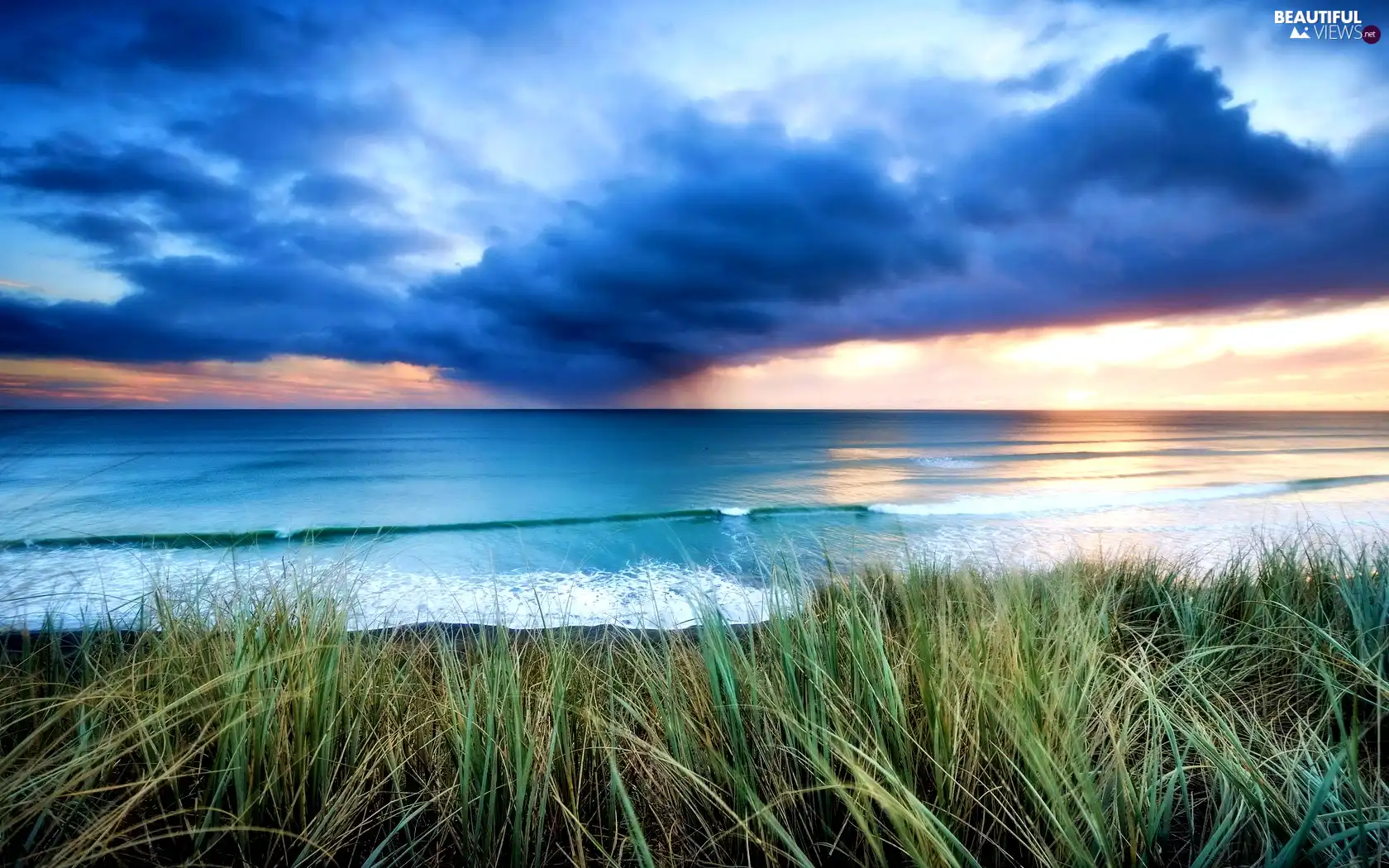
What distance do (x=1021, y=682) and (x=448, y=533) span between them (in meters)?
14.9

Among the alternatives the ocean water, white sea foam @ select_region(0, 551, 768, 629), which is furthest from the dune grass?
white sea foam @ select_region(0, 551, 768, 629)

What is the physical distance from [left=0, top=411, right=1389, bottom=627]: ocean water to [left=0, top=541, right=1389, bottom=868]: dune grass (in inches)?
31.7

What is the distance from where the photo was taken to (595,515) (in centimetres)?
1728

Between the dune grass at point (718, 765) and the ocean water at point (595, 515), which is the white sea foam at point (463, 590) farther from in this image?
the dune grass at point (718, 765)

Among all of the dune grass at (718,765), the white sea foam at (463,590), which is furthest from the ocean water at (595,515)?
the dune grass at (718,765)

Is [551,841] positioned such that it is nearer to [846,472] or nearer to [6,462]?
[6,462]

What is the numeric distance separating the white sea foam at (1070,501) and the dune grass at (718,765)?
49.0ft

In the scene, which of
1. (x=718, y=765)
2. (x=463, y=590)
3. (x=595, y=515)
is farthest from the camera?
(x=595, y=515)

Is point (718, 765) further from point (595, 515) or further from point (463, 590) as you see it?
point (595, 515)

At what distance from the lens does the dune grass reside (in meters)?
1.56

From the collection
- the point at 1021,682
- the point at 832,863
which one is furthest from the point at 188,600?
the point at 1021,682

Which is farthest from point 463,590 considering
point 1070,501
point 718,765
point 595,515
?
point 1070,501

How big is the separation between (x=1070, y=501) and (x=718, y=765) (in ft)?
65.3

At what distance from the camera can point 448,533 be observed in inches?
582
